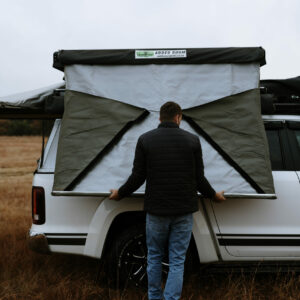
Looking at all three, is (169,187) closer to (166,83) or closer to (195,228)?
(195,228)

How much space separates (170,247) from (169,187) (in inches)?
20.9

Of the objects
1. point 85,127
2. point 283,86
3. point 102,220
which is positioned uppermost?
point 283,86

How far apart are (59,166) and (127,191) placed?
0.73 metres

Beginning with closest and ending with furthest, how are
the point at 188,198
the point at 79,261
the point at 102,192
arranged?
1. the point at 188,198
2. the point at 102,192
3. the point at 79,261

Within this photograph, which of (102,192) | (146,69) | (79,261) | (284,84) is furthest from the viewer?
(79,261)

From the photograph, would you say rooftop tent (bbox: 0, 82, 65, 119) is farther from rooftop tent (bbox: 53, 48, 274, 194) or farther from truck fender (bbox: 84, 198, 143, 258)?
truck fender (bbox: 84, 198, 143, 258)

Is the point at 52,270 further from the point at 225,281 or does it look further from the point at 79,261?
the point at 225,281

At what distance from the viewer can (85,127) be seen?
3.63 metres

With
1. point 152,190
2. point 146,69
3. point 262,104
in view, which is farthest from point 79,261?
point 262,104

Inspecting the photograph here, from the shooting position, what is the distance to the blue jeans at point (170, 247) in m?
3.11

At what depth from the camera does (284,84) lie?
13.7 feet

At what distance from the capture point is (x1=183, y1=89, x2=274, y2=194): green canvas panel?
3.51m

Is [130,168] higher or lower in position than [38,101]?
lower

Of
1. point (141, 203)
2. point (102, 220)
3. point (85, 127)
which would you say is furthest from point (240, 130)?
point (102, 220)
